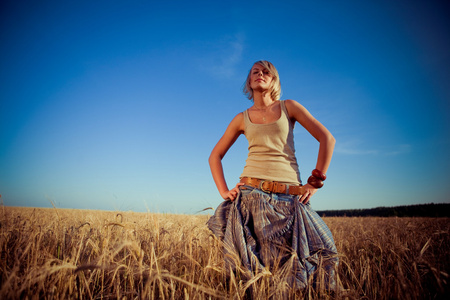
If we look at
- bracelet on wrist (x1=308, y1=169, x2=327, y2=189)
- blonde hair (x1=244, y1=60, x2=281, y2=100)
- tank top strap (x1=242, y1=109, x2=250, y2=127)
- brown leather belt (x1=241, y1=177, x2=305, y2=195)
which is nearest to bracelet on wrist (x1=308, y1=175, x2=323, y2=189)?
bracelet on wrist (x1=308, y1=169, x2=327, y2=189)

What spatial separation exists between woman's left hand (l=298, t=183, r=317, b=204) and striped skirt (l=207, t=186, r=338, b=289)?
0.05 m

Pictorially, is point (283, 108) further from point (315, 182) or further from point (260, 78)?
point (315, 182)

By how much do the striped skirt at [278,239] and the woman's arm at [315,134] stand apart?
218 mm

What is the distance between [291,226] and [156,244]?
142 centimetres

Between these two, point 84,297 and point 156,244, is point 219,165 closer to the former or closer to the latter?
point 156,244

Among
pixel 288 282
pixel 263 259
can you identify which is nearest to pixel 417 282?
pixel 288 282

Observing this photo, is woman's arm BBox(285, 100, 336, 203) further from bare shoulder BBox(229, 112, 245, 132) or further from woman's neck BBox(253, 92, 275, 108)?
bare shoulder BBox(229, 112, 245, 132)

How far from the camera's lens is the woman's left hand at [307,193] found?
202 centimetres

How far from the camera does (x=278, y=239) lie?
188 cm

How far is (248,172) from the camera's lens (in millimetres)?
2232

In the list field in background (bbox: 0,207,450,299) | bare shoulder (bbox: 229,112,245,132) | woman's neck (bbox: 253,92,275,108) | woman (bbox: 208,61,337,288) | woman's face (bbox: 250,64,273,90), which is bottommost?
field in background (bbox: 0,207,450,299)

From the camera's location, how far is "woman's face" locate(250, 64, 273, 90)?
7.88 feet

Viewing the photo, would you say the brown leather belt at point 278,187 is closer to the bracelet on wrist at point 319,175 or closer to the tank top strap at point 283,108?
the bracelet on wrist at point 319,175

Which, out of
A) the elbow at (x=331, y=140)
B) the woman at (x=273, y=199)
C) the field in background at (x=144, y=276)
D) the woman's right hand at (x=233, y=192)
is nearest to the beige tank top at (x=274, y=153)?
the woman at (x=273, y=199)
